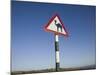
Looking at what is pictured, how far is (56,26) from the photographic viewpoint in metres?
1.65

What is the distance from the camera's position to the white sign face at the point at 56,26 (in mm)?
1627

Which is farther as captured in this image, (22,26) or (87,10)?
(87,10)

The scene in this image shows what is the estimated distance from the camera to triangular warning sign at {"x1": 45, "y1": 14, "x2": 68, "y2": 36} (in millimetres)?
1626

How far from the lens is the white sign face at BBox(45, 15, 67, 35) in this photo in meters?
1.63

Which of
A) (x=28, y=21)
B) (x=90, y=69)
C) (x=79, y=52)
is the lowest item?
(x=90, y=69)

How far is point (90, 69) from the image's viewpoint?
1.70 meters

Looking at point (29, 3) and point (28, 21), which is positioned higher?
point (29, 3)

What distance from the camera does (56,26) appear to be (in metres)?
1.65

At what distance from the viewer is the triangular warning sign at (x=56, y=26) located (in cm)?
163

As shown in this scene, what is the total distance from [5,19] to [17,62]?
1.06 ft
